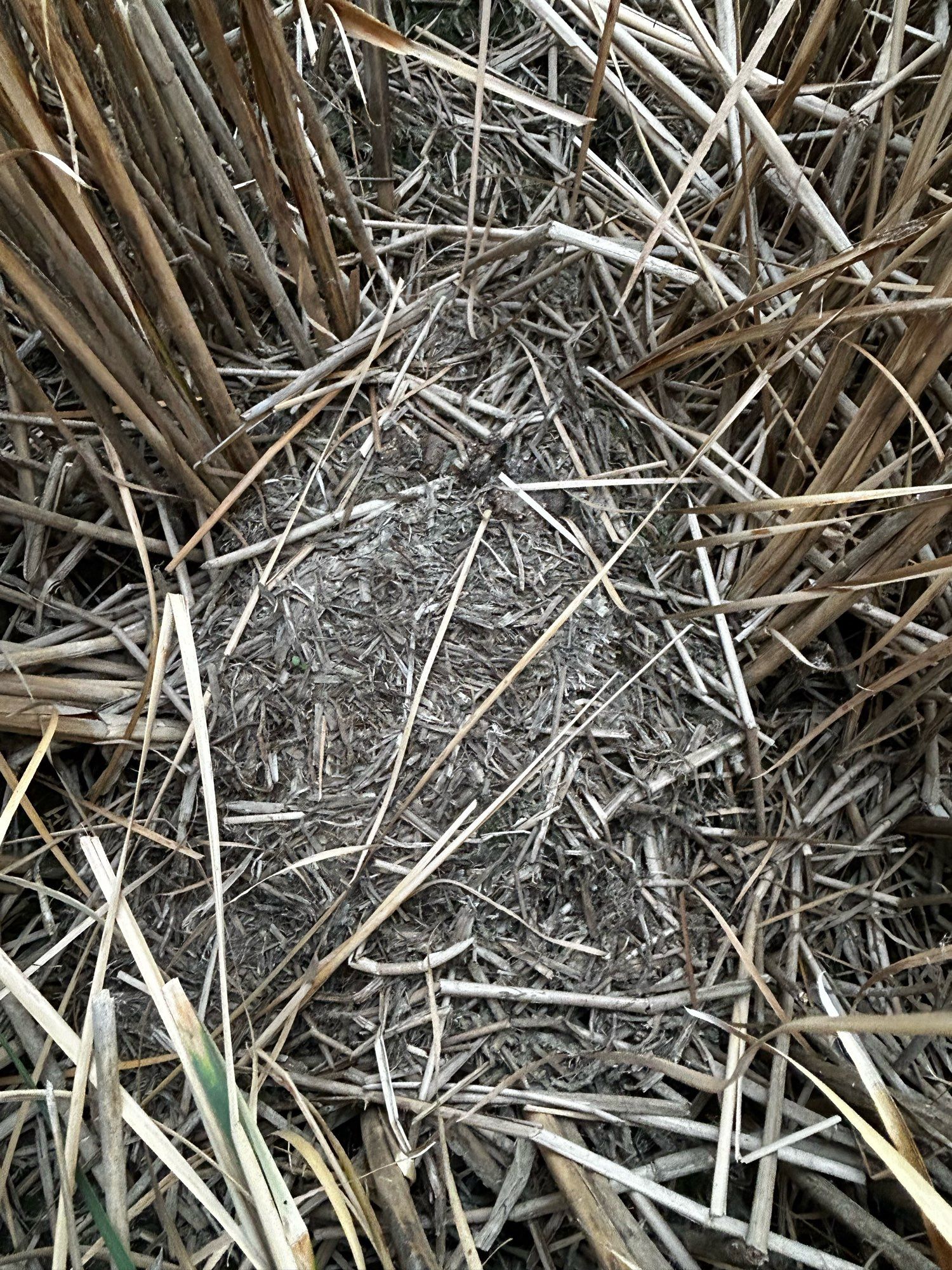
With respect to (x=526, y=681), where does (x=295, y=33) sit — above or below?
above

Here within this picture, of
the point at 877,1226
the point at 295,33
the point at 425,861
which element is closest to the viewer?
the point at 877,1226

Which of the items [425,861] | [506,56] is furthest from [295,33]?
[425,861]

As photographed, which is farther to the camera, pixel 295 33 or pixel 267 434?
pixel 295 33

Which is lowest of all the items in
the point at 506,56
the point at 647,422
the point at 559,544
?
the point at 559,544

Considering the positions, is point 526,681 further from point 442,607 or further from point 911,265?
point 911,265

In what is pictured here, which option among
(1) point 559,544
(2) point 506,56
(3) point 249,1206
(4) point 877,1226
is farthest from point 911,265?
(3) point 249,1206

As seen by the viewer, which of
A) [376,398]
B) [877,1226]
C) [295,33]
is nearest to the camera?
[877,1226]

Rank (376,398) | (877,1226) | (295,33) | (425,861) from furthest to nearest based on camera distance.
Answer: (295,33), (376,398), (425,861), (877,1226)
